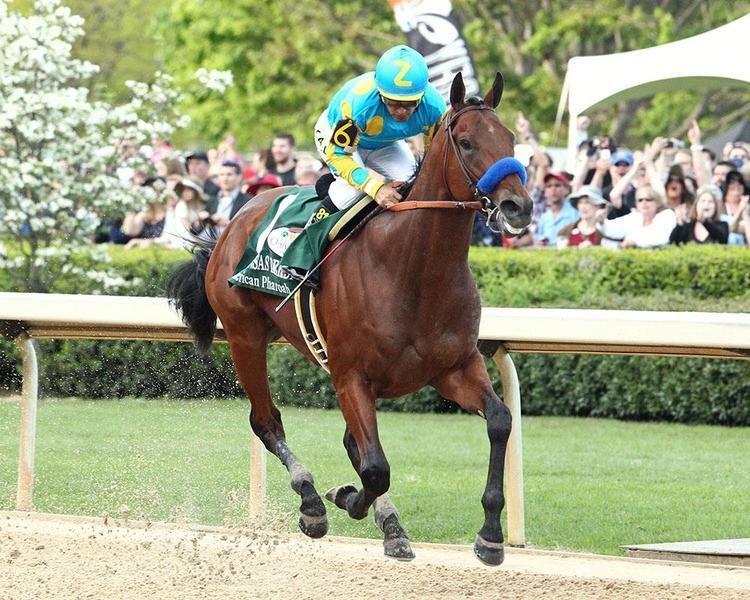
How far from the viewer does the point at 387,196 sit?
16.0 ft

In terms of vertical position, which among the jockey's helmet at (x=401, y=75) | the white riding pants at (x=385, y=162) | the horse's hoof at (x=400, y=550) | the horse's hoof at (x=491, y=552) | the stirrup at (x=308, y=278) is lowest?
the horse's hoof at (x=400, y=550)

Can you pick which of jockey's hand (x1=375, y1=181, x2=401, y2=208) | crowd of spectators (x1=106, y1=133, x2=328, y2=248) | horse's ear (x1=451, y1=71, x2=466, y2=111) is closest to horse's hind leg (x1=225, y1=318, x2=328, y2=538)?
jockey's hand (x1=375, y1=181, x2=401, y2=208)

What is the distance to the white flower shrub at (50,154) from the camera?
10664 millimetres

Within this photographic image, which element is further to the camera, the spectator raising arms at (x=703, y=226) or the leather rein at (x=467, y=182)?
the spectator raising arms at (x=703, y=226)

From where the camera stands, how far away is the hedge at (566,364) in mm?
9125

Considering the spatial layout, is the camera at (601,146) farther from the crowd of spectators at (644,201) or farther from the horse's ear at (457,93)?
the horse's ear at (457,93)

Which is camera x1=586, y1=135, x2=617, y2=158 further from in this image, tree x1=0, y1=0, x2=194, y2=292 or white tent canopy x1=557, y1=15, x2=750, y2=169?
tree x1=0, y1=0, x2=194, y2=292

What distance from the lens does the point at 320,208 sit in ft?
17.6

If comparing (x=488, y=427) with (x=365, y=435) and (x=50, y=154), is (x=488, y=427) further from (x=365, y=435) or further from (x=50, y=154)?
(x=50, y=154)

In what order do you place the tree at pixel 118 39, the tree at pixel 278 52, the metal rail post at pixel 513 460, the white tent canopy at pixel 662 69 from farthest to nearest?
the tree at pixel 118 39, the tree at pixel 278 52, the white tent canopy at pixel 662 69, the metal rail post at pixel 513 460

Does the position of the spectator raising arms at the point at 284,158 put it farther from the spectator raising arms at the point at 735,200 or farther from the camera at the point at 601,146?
the spectator raising arms at the point at 735,200

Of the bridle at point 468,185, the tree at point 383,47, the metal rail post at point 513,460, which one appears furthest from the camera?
the tree at point 383,47

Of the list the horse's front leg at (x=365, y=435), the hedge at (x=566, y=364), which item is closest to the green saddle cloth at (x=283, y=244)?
the horse's front leg at (x=365, y=435)

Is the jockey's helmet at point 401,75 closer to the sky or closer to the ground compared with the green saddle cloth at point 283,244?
closer to the sky
